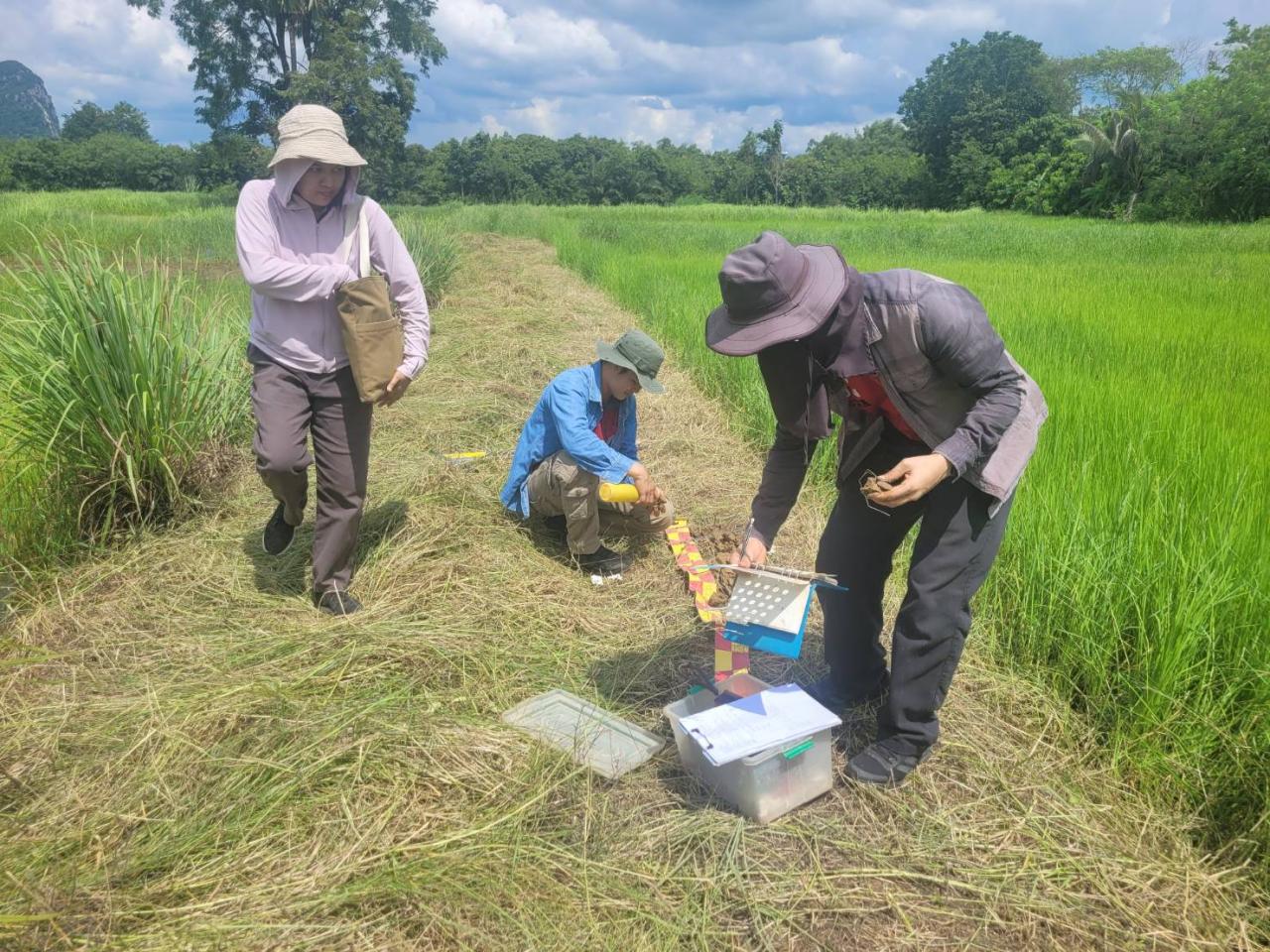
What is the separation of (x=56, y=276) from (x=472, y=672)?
7.17ft

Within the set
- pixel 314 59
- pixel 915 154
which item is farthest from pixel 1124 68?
pixel 314 59

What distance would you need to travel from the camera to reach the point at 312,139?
2348 mm

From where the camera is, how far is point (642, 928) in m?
1.51

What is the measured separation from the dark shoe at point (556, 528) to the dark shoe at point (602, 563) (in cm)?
19

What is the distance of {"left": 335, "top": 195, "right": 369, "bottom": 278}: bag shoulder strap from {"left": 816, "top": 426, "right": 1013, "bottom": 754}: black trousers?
171cm

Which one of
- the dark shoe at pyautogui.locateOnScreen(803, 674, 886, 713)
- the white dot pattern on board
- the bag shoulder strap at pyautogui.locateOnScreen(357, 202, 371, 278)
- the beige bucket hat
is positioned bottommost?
the dark shoe at pyautogui.locateOnScreen(803, 674, 886, 713)

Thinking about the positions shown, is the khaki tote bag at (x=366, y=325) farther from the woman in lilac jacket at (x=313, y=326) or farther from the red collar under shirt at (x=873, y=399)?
the red collar under shirt at (x=873, y=399)

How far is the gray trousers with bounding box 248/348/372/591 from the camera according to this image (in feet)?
8.19

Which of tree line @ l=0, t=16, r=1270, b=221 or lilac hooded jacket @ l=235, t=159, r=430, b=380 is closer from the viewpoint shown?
lilac hooded jacket @ l=235, t=159, r=430, b=380

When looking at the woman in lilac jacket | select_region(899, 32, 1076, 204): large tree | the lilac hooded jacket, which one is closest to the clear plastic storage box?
the woman in lilac jacket

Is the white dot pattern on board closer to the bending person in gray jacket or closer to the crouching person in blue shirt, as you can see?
the bending person in gray jacket

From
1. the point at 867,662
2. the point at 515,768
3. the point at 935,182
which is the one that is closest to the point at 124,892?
the point at 515,768

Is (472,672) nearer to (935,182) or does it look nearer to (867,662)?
(867,662)

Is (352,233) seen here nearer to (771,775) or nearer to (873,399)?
(873,399)
